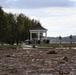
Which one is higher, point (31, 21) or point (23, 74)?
point (31, 21)

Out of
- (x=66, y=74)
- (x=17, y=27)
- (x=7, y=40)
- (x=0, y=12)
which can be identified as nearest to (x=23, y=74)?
(x=66, y=74)

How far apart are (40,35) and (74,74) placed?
86.6 m

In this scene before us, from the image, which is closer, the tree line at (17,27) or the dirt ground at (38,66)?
the dirt ground at (38,66)

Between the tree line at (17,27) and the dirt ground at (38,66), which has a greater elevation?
the tree line at (17,27)

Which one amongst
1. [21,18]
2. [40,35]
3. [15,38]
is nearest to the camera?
[40,35]

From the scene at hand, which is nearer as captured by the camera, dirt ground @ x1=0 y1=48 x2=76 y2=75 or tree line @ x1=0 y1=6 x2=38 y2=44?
dirt ground @ x1=0 y1=48 x2=76 y2=75

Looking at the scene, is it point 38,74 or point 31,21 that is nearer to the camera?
point 38,74

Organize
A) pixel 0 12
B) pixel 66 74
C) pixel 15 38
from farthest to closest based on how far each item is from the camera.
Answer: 1. pixel 15 38
2. pixel 0 12
3. pixel 66 74

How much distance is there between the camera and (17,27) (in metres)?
114

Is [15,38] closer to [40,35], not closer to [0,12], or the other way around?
[40,35]

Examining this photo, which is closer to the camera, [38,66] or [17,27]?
[38,66]

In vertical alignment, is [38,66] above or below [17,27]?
below

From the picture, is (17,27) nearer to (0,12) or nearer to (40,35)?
(40,35)

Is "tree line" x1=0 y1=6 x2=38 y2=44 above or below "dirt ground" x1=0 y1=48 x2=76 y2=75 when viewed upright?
above
